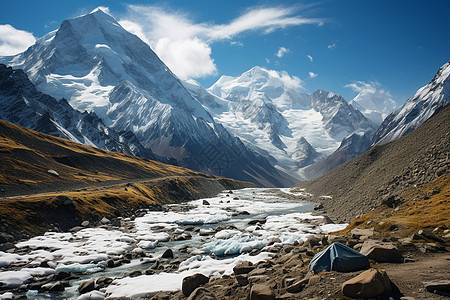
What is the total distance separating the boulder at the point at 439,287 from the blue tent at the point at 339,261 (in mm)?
3698

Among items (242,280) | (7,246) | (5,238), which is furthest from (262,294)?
(5,238)

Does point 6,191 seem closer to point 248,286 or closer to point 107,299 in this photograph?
point 107,299

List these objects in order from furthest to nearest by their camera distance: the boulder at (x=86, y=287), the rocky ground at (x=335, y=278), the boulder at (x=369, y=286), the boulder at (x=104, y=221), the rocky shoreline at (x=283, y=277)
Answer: the boulder at (x=104, y=221)
the boulder at (x=86, y=287)
the rocky shoreline at (x=283, y=277)
the rocky ground at (x=335, y=278)
the boulder at (x=369, y=286)

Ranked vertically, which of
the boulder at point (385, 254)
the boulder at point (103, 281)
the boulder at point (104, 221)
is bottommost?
the boulder at point (103, 281)

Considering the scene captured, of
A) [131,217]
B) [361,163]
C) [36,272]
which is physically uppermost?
[361,163]

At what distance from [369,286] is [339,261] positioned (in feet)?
11.0

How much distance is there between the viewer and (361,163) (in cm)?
10094

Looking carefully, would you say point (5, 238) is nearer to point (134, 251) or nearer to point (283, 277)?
point (134, 251)

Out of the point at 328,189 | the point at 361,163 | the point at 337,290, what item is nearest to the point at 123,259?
the point at 337,290

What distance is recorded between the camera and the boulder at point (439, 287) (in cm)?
1101

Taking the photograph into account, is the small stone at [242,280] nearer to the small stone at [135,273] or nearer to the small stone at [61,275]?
the small stone at [135,273]

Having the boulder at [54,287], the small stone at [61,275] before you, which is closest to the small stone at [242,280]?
the boulder at [54,287]

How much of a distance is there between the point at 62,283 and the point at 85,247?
40.9 feet

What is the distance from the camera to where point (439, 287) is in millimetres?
11164
